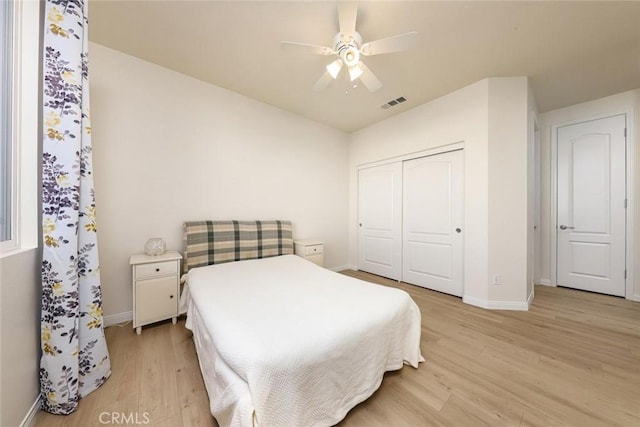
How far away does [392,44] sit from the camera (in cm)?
162

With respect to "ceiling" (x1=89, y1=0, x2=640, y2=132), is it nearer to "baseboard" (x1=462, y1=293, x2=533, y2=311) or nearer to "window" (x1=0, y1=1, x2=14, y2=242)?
"window" (x1=0, y1=1, x2=14, y2=242)

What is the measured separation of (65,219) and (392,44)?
2.36 meters

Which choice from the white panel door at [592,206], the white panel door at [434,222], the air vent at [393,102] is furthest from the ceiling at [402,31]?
A: the white panel door at [434,222]

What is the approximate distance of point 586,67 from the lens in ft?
7.52

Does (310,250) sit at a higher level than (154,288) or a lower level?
higher

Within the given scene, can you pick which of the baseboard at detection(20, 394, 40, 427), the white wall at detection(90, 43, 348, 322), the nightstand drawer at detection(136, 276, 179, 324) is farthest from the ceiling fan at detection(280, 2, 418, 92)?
the baseboard at detection(20, 394, 40, 427)

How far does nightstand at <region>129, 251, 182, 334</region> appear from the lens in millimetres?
1952

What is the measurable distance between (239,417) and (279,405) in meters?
0.15

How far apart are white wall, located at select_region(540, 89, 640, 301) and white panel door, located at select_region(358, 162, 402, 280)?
2164 mm

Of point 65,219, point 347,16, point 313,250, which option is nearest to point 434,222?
point 313,250

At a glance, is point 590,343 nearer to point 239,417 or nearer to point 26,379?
point 239,417

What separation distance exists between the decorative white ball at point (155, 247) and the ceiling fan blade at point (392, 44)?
2522 mm

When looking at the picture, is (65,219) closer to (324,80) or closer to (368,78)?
(324,80)

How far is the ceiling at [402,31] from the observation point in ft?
5.48
